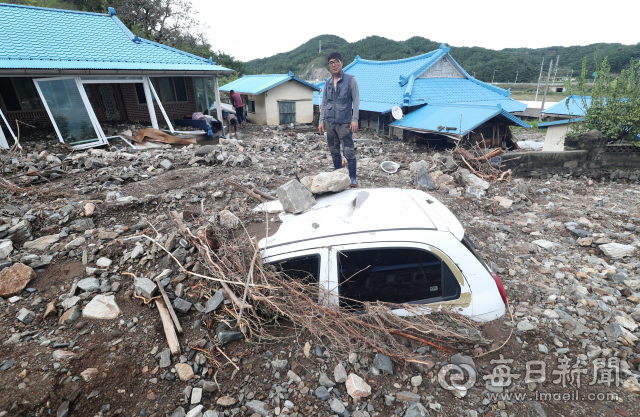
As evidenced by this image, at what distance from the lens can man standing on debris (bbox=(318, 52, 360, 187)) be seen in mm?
4766

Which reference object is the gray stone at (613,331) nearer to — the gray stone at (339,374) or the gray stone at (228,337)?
the gray stone at (339,374)

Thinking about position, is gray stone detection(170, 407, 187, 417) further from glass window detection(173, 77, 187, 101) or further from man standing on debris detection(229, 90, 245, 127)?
man standing on debris detection(229, 90, 245, 127)

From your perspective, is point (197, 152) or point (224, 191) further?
point (197, 152)

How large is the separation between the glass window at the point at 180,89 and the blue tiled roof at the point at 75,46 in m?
1.25

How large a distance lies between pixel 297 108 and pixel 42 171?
1433cm

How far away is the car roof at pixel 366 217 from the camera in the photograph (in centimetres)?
238

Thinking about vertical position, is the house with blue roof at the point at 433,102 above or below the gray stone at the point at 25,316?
above

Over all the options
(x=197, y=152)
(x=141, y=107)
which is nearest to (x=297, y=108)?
(x=141, y=107)

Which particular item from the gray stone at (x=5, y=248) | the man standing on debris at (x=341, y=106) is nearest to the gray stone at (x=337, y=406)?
the man standing on debris at (x=341, y=106)

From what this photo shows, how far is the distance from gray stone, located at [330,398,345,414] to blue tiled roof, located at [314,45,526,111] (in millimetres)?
14705

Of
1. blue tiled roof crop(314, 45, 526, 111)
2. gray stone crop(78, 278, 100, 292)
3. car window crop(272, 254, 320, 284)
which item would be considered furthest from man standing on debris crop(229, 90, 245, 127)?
car window crop(272, 254, 320, 284)

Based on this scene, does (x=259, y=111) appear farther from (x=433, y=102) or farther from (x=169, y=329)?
(x=169, y=329)

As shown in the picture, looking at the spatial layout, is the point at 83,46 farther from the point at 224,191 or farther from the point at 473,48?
the point at 473,48

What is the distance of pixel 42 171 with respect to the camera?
6285 mm
